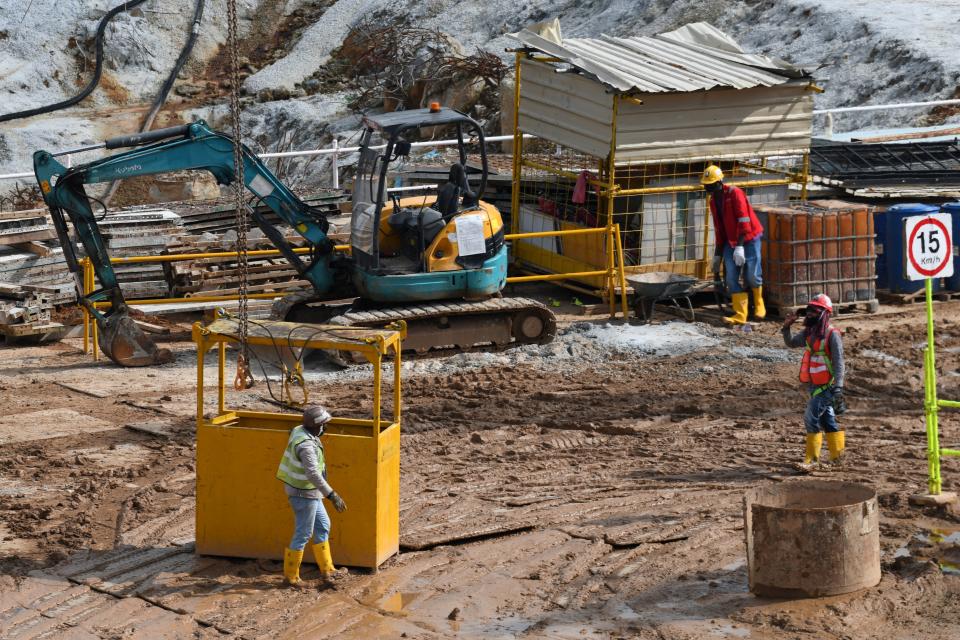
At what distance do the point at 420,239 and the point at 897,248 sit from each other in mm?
6668

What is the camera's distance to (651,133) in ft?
56.9

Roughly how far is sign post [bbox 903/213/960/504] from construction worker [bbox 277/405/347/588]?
4361 millimetres

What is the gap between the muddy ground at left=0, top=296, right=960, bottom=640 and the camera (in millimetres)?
8484

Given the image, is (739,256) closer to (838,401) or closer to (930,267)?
(838,401)

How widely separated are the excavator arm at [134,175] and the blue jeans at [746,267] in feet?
16.0

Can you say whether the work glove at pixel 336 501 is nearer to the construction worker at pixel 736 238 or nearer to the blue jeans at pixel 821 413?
the blue jeans at pixel 821 413

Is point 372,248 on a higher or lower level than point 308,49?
lower

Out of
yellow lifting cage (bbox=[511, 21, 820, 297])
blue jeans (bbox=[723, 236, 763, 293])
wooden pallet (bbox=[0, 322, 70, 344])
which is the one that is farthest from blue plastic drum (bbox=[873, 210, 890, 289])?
wooden pallet (bbox=[0, 322, 70, 344])

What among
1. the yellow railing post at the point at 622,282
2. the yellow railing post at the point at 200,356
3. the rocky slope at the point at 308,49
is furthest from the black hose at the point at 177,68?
the yellow railing post at the point at 200,356

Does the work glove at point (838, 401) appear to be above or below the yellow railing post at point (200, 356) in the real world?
below

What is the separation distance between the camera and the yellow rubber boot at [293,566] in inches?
353

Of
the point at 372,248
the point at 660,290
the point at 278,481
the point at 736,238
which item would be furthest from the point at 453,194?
the point at 278,481

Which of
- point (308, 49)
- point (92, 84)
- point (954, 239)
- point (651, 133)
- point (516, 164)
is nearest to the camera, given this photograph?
point (651, 133)

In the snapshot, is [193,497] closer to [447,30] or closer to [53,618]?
[53,618]
